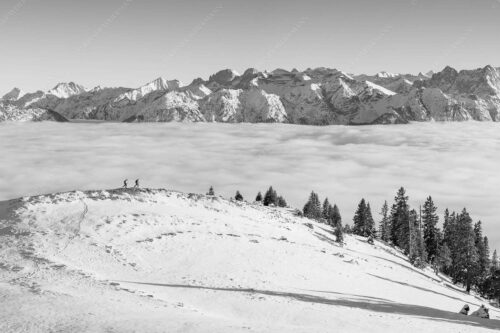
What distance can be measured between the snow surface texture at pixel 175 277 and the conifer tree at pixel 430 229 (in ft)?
222

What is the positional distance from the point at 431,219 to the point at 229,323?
334ft

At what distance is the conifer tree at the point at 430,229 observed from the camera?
109188 millimetres

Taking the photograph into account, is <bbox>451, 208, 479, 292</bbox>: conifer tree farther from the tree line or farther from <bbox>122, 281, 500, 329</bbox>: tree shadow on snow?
<bbox>122, 281, 500, 329</bbox>: tree shadow on snow

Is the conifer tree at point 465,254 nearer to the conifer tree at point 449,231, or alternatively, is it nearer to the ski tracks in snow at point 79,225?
the conifer tree at point 449,231

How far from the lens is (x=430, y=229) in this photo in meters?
111

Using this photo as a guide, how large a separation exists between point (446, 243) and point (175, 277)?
299 ft

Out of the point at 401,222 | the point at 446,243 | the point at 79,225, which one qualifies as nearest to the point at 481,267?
the point at 446,243

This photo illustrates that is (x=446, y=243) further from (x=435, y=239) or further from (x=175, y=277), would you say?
(x=175, y=277)

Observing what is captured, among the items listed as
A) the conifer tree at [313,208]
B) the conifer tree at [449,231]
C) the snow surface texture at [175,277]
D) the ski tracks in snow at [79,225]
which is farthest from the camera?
the conifer tree at [313,208]

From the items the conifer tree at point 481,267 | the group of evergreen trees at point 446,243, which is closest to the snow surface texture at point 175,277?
the group of evergreen trees at point 446,243

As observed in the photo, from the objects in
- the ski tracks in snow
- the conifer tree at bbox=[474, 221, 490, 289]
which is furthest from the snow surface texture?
the conifer tree at bbox=[474, 221, 490, 289]

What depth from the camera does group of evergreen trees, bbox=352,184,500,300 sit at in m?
80.1

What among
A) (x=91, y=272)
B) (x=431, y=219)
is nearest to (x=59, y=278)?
(x=91, y=272)

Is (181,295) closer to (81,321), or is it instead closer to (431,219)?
(81,321)
